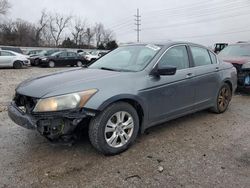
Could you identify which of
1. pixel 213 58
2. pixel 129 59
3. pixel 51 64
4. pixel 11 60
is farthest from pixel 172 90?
pixel 51 64

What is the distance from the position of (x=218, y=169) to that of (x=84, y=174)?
5.18 ft

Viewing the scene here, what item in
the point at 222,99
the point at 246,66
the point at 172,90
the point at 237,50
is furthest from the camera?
the point at 237,50

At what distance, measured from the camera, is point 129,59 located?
14.5 ft

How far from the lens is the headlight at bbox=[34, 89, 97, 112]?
3207mm

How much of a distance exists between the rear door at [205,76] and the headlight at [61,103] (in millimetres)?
2282

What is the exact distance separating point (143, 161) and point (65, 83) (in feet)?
4.61

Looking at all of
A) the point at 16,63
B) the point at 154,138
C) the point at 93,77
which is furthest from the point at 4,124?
the point at 16,63

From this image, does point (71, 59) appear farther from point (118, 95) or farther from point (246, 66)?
point (118, 95)

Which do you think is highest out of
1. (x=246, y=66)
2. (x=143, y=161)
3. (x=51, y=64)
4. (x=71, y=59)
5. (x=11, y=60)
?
Answer: (x=246, y=66)

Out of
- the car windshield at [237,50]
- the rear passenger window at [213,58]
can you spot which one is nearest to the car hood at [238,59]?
the car windshield at [237,50]

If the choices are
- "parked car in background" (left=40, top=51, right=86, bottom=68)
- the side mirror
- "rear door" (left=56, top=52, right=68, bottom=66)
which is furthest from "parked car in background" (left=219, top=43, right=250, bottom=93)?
"rear door" (left=56, top=52, right=68, bottom=66)

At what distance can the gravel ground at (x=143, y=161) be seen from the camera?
2.96 m

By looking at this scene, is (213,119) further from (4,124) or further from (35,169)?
(4,124)

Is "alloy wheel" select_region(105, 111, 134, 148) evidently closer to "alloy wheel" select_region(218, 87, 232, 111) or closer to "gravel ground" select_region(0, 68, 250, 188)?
"gravel ground" select_region(0, 68, 250, 188)
